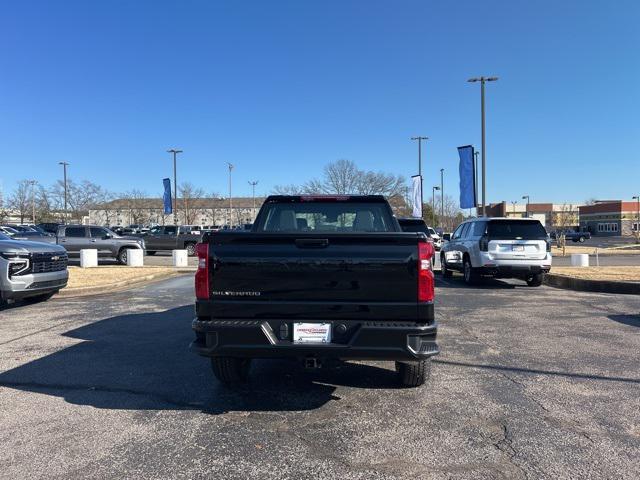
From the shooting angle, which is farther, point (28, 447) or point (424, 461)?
point (28, 447)

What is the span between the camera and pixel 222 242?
4109 mm

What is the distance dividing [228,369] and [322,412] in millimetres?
1026

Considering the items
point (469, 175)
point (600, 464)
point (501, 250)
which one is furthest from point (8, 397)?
point (469, 175)

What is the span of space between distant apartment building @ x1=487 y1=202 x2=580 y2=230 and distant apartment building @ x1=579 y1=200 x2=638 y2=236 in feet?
9.54

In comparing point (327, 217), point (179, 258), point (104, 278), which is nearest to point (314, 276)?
point (327, 217)

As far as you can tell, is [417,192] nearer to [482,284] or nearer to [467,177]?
[467,177]

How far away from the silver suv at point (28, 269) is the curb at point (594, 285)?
39.5 ft

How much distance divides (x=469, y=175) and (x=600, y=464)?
2717 cm

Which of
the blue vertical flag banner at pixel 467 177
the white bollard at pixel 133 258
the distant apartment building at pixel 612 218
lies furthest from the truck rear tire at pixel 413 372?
the distant apartment building at pixel 612 218

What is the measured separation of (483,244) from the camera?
41.4 feet

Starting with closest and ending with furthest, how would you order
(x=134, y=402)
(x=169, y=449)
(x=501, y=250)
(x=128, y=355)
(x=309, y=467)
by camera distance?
(x=309, y=467)
(x=169, y=449)
(x=134, y=402)
(x=128, y=355)
(x=501, y=250)

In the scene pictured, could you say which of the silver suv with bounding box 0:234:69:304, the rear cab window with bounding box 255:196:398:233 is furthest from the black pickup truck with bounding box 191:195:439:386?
the silver suv with bounding box 0:234:69:304

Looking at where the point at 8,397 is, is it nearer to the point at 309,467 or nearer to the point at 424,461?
the point at 309,467

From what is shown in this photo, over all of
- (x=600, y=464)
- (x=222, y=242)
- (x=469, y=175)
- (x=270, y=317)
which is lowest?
(x=600, y=464)
